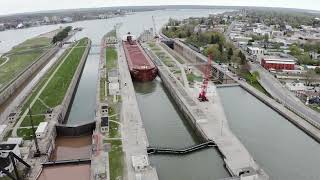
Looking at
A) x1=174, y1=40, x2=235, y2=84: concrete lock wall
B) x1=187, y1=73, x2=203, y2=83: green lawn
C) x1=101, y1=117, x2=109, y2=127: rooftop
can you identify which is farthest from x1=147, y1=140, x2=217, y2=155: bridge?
x1=174, y1=40, x2=235, y2=84: concrete lock wall

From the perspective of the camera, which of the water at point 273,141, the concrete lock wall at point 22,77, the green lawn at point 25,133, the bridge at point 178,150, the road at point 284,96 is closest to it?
the water at point 273,141

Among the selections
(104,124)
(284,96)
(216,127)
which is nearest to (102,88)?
(104,124)

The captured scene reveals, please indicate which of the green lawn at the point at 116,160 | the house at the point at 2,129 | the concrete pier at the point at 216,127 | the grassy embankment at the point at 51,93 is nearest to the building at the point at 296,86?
the concrete pier at the point at 216,127

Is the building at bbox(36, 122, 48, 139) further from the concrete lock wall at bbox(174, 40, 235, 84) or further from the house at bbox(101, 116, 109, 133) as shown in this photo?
the concrete lock wall at bbox(174, 40, 235, 84)

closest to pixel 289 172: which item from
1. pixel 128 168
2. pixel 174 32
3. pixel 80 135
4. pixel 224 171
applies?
pixel 224 171

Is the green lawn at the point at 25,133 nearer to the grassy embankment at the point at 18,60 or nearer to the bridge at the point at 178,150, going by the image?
the bridge at the point at 178,150

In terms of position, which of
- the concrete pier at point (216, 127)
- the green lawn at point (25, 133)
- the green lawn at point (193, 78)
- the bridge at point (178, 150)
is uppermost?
the green lawn at point (193, 78)

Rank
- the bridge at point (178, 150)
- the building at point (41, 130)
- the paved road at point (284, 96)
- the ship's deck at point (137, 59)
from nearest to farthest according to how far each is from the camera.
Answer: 1. the bridge at point (178, 150)
2. the building at point (41, 130)
3. the paved road at point (284, 96)
4. the ship's deck at point (137, 59)
